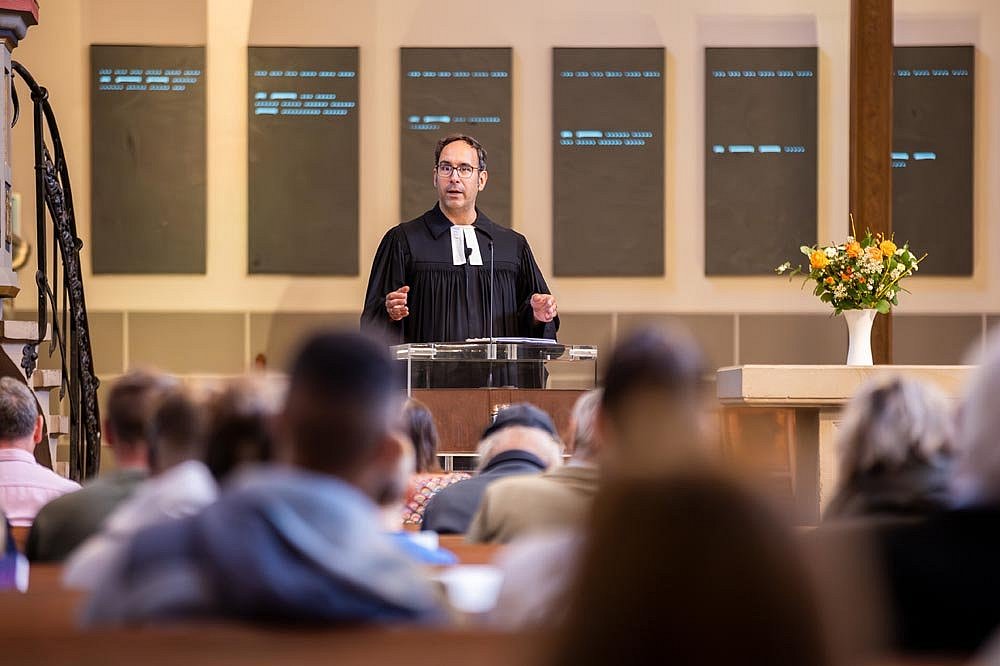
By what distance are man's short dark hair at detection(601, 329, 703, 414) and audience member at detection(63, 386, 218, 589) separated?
0.72 metres

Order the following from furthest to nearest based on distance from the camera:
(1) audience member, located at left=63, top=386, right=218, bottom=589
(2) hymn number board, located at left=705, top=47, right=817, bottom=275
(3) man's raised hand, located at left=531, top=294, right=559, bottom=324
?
(2) hymn number board, located at left=705, top=47, right=817, bottom=275 < (3) man's raised hand, located at left=531, top=294, right=559, bottom=324 < (1) audience member, located at left=63, top=386, right=218, bottom=589

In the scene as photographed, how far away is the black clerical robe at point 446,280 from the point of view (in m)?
6.89

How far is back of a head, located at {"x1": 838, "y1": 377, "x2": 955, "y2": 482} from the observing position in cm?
225

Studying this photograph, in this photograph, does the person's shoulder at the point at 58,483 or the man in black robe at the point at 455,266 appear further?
the man in black robe at the point at 455,266

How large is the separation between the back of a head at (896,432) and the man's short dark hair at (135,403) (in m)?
1.23

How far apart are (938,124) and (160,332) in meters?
4.94

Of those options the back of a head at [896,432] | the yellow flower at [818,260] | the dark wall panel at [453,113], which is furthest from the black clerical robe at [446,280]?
the back of a head at [896,432]

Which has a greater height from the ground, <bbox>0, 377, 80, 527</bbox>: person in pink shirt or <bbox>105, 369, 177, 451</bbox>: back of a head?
<bbox>105, 369, 177, 451</bbox>: back of a head

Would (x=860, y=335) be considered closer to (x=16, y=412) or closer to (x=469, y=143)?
(x=469, y=143)

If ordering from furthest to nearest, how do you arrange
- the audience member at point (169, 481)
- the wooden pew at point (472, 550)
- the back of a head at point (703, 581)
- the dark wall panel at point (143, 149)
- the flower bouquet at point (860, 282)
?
the dark wall panel at point (143, 149), the flower bouquet at point (860, 282), the wooden pew at point (472, 550), the audience member at point (169, 481), the back of a head at point (703, 581)

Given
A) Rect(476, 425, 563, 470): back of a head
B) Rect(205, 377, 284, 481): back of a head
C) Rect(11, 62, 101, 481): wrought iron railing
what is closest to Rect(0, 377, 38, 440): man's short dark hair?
Rect(476, 425, 563, 470): back of a head

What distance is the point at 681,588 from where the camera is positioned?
3.42 feet

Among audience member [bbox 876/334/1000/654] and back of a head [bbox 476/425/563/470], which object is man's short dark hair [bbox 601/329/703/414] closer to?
audience member [bbox 876/334/1000/654]

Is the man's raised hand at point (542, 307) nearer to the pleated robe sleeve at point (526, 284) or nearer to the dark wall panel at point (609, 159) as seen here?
the pleated robe sleeve at point (526, 284)
